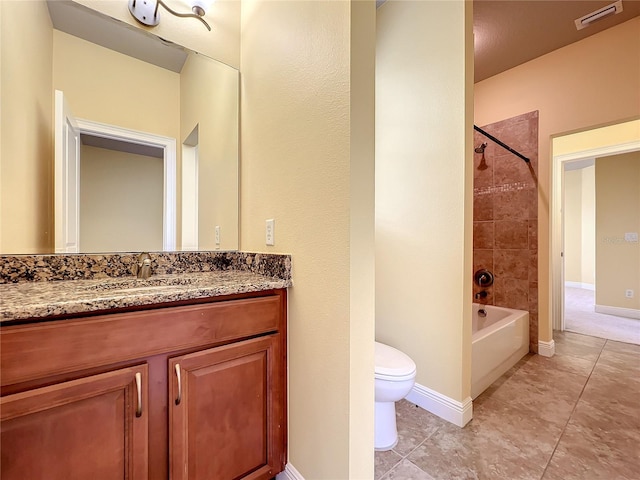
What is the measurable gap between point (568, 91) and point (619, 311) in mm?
3341

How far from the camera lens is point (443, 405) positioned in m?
1.67

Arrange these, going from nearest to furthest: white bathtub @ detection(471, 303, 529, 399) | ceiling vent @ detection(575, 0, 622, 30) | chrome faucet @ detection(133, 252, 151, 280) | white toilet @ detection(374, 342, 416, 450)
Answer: chrome faucet @ detection(133, 252, 151, 280), white toilet @ detection(374, 342, 416, 450), white bathtub @ detection(471, 303, 529, 399), ceiling vent @ detection(575, 0, 622, 30)

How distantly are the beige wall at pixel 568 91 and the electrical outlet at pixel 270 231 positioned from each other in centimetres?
260

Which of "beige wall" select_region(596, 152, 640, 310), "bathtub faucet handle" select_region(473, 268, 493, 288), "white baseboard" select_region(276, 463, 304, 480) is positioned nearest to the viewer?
"white baseboard" select_region(276, 463, 304, 480)

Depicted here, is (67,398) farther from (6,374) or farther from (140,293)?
(140,293)

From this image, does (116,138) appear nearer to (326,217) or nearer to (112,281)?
(112,281)

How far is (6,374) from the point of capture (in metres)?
0.67

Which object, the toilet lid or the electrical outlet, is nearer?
the electrical outlet

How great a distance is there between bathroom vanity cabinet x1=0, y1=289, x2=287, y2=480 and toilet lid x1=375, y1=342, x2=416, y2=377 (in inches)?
20.6

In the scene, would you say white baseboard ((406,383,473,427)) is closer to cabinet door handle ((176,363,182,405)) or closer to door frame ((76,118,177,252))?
cabinet door handle ((176,363,182,405))

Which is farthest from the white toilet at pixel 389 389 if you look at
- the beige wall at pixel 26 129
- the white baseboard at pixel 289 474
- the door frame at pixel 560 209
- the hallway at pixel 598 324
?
the hallway at pixel 598 324

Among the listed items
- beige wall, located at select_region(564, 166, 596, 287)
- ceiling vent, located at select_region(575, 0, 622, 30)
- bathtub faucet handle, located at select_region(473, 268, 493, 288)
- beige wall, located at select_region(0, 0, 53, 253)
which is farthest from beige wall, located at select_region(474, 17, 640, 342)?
beige wall, located at select_region(564, 166, 596, 287)

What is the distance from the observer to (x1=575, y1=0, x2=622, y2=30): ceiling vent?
2016 millimetres

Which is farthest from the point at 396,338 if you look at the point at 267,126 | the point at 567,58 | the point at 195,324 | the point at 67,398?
the point at 567,58
